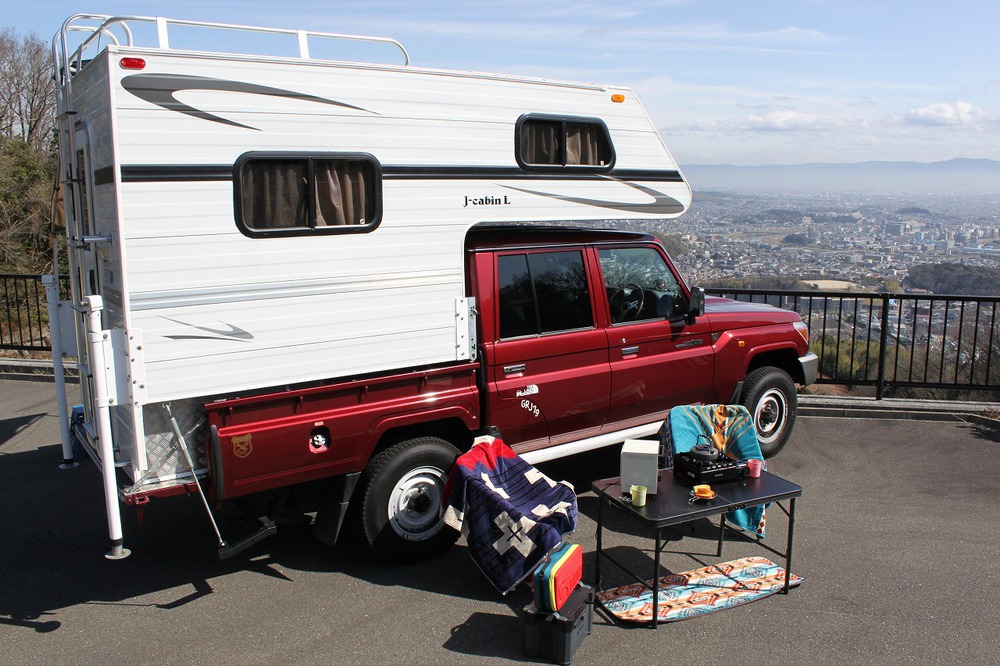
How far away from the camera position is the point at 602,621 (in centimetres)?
428

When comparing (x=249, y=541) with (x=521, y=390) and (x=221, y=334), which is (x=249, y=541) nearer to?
(x=221, y=334)

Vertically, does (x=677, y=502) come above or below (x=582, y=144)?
below

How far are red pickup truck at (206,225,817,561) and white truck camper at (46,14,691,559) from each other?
95 millimetres

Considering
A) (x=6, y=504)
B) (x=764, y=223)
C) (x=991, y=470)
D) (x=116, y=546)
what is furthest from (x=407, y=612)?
(x=764, y=223)

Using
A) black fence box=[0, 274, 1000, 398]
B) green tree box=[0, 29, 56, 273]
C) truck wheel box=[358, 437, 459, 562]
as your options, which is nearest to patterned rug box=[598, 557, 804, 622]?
truck wheel box=[358, 437, 459, 562]

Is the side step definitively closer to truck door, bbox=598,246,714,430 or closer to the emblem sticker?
the emblem sticker

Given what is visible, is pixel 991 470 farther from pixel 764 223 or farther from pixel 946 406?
pixel 764 223

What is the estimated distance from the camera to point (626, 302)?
596 cm

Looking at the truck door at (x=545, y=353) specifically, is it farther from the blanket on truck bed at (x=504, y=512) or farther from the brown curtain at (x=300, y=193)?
the brown curtain at (x=300, y=193)

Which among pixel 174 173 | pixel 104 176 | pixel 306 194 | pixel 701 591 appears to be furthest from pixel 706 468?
pixel 104 176

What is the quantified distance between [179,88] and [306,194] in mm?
854

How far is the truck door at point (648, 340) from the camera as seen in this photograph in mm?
5848

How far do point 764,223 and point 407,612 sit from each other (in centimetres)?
1566

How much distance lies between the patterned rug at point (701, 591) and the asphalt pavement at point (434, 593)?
0.08 metres
